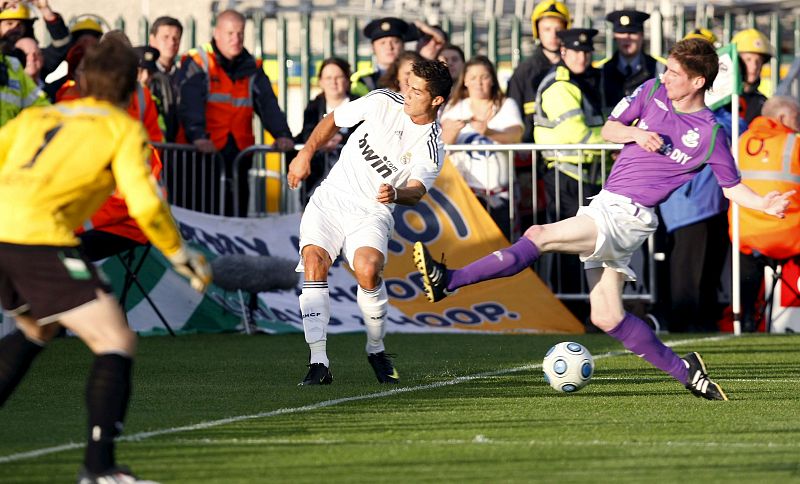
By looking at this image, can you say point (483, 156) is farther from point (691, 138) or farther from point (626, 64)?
point (691, 138)

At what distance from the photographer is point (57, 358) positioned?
11.3m

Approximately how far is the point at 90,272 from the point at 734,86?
31.7ft

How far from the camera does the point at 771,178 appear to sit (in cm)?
1430

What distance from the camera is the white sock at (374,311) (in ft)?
31.7

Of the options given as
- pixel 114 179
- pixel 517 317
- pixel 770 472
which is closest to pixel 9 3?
pixel 517 317

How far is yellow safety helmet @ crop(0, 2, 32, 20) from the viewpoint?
44.8ft

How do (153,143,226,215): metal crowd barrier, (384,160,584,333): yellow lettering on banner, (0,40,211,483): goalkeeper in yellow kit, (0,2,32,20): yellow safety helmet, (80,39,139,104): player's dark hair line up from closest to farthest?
1. (0,40,211,483): goalkeeper in yellow kit
2. (80,39,139,104): player's dark hair
3. (0,2,32,20): yellow safety helmet
4. (384,160,584,333): yellow lettering on banner
5. (153,143,226,215): metal crowd barrier

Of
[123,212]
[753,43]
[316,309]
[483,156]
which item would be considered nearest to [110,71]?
[316,309]

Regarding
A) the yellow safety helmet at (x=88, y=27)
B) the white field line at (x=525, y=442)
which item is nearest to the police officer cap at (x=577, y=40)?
the yellow safety helmet at (x=88, y=27)

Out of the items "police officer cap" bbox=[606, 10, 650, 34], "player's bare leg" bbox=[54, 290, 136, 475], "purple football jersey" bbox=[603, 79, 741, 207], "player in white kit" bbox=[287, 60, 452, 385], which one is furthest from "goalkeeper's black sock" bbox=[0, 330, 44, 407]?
"police officer cap" bbox=[606, 10, 650, 34]

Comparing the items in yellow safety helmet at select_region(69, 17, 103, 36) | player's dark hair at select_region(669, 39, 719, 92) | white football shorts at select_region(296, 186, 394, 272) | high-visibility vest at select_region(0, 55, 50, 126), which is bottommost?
white football shorts at select_region(296, 186, 394, 272)

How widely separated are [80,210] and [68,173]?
0.66 feet

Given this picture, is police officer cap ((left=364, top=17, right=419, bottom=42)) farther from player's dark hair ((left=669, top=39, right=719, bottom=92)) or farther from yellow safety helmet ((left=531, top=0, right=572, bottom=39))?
player's dark hair ((left=669, top=39, right=719, bottom=92))

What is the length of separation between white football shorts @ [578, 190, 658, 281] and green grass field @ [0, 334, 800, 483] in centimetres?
79
